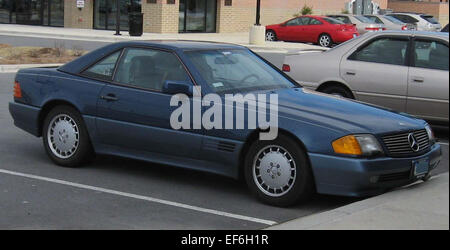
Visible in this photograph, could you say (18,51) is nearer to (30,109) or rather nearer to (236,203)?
(30,109)

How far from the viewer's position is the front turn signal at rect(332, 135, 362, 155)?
22.1 ft

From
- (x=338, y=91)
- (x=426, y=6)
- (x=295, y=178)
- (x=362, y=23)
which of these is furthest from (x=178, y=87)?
(x=426, y=6)

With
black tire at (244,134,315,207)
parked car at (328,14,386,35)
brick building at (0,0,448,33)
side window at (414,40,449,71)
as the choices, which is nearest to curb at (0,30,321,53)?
parked car at (328,14,386,35)

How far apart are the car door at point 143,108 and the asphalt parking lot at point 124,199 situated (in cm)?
44

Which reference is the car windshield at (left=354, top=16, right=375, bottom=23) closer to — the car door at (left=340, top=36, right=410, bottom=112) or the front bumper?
the car door at (left=340, top=36, right=410, bottom=112)

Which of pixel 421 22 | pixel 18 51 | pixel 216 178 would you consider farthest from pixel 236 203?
pixel 421 22

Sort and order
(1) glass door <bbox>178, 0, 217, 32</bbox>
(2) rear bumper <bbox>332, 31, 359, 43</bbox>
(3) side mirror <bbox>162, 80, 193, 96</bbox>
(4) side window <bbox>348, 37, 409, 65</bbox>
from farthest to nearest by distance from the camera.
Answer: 1. (1) glass door <bbox>178, 0, 217, 32</bbox>
2. (2) rear bumper <bbox>332, 31, 359, 43</bbox>
3. (4) side window <bbox>348, 37, 409, 65</bbox>
4. (3) side mirror <bbox>162, 80, 193, 96</bbox>

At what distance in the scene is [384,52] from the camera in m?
10.9

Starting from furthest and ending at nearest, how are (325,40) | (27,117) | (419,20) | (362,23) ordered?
1. (419,20)
2. (362,23)
3. (325,40)
4. (27,117)

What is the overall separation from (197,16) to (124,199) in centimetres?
3508

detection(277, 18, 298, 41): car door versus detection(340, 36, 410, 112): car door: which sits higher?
detection(277, 18, 298, 41): car door

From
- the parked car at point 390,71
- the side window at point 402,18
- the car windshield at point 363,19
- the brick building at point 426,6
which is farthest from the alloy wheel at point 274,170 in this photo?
the brick building at point 426,6

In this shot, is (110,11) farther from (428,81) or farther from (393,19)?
(428,81)
